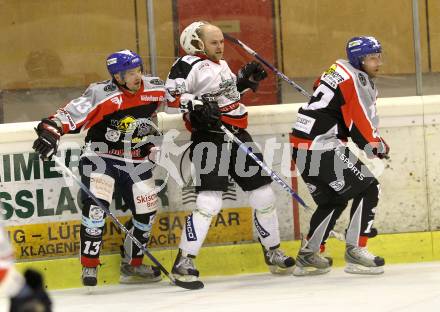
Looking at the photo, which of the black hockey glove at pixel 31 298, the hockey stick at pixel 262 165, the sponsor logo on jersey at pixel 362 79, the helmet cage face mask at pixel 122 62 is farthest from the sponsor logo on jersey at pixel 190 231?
the black hockey glove at pixel 31 298

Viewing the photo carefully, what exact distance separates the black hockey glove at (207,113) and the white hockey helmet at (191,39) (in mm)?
288

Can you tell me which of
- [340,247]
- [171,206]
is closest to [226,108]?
[171,206]

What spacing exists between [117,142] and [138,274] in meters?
0.63

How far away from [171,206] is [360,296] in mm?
1114

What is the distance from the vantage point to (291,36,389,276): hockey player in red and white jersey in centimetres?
452

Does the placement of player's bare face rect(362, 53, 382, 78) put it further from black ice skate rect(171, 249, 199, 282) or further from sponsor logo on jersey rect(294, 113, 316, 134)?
black ice skate rect(171, 249, 199, 282)

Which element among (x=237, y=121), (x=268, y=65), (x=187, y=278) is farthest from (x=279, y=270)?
(x=268, y=65)

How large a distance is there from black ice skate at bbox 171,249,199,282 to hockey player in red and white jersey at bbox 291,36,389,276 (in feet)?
1.75

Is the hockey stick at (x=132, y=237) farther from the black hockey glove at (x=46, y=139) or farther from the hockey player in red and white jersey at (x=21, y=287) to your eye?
the hockey player in red and white jersey at (x=21, y=287)

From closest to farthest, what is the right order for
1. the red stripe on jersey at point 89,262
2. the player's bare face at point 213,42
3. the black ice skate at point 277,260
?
the red stripe on jersey at point 89,262 → the player's bare face at point 213,42 → the black ice skate at point 277,260

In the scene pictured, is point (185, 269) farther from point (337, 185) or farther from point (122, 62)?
point (122, 62)

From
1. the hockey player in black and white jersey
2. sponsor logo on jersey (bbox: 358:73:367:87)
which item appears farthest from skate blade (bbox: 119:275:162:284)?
sponsor logo on jersey (bbox: 358:73:367:87)

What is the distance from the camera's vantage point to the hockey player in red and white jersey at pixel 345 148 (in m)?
4.52

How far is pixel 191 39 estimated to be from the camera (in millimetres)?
4676
